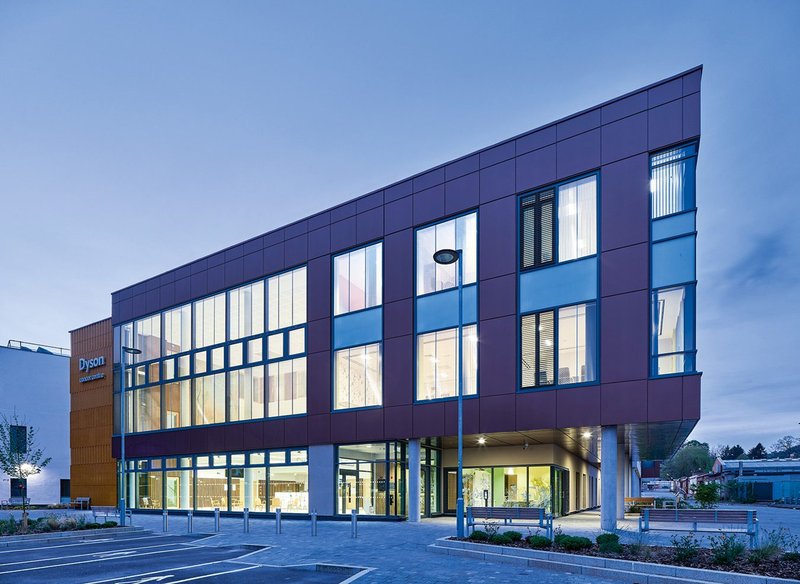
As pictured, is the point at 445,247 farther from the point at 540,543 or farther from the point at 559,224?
the point at 540,543

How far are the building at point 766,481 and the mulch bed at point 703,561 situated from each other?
55.8 m

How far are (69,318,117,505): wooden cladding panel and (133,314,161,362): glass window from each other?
10.2 ft

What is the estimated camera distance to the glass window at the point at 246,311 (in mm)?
32312

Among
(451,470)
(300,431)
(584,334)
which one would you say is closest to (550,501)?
(451,470)

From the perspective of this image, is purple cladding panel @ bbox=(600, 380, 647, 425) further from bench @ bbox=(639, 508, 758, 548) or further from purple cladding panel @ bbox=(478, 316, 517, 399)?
bench @ bbox=(639, 508, 758, 548)

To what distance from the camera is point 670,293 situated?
65.6ft

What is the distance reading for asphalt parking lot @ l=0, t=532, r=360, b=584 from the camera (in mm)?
13211

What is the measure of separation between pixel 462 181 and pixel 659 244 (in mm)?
8145

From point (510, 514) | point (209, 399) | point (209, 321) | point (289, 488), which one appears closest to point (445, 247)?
point (510, 514)

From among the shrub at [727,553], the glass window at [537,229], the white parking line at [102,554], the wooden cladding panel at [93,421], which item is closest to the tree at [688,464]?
the wooden cladding panel at [93,421]

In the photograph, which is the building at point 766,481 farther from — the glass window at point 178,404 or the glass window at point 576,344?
the glass window at point 178,404

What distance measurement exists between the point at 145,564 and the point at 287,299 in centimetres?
1698

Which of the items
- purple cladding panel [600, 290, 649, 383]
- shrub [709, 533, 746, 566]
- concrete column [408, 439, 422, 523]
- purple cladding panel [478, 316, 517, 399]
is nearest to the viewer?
shrub [709, 533, 746, 566]

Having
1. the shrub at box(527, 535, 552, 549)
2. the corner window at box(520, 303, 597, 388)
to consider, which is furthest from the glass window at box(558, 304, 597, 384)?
the shrub at box(527, 535, 552, 549)
